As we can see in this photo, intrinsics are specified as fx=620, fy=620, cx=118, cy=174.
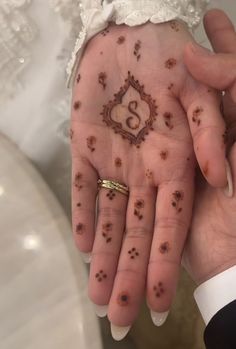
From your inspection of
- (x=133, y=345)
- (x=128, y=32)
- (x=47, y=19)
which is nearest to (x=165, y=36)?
(x=128, y=32)

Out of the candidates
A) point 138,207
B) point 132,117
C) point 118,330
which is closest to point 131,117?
point 132,117

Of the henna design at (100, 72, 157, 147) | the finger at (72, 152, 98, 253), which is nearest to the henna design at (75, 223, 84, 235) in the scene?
the finger at (72, 152, 98, 253)

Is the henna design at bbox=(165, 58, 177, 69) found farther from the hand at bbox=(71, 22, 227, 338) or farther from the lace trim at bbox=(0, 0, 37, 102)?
the lace trim at bbox=(0, 0, 37, 102)

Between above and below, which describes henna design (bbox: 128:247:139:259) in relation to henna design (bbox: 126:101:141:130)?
below

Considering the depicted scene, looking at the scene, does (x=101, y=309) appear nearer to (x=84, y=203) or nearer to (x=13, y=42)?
(x=84, y=203)

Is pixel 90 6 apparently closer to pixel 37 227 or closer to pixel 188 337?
pixel 37 227

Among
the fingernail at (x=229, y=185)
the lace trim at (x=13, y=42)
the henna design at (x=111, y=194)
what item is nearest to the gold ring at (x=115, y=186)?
the henna design at (x=111, y=194)

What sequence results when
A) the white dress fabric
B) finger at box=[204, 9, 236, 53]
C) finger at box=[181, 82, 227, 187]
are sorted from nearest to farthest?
finger at box=[181, 82, 227, 187] < finger at box=[204, 9, 236, 53] < the white dress fabric

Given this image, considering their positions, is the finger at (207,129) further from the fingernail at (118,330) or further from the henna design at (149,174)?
the fingernail at (118,330)
